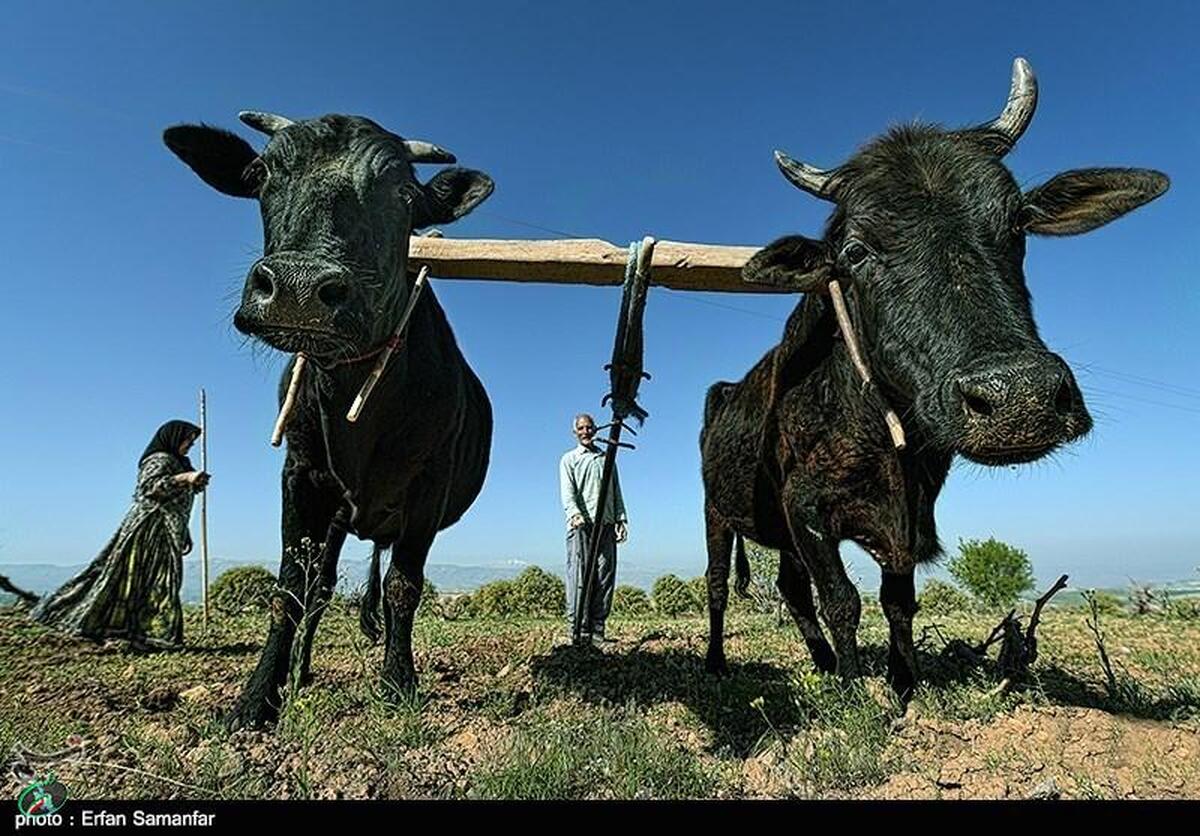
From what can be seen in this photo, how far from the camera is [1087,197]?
371 centimetres

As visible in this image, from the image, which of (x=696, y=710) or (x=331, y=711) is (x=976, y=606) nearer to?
(x=696, y=710)

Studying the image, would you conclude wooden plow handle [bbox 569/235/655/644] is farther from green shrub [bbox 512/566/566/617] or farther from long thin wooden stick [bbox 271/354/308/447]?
green shrub [bbox 512/566/566/617]

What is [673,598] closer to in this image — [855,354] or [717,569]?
[717,569]

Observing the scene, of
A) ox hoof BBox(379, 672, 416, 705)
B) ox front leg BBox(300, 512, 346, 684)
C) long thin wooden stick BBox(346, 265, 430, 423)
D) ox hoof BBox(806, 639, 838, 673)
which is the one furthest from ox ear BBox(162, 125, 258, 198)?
ox hoof BBox(806, 639, 838, 673)

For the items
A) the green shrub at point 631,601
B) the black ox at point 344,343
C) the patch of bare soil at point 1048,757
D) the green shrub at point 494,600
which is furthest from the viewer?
the green shrub at point 631,601

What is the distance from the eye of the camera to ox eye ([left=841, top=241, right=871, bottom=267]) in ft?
12.1

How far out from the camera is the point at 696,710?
414cm

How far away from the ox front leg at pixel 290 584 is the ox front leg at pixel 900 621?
2.92m

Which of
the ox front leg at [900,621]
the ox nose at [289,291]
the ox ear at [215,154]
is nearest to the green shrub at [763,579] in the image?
the ox front leg at [900,621]

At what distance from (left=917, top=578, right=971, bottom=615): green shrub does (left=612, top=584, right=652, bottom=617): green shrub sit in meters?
5.60

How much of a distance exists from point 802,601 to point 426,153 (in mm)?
4047

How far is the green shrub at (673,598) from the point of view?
14.4 m

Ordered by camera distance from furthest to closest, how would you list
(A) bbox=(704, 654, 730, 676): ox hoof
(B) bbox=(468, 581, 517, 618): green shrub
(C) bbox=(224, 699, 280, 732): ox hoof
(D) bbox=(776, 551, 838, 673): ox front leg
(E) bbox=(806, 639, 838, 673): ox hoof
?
(B) bbox=(468, 581, 517, 618): green shrub, (A) bbox=(704, 654, 730, 676): ox hoof, (D) bbox=(776, 551, 838, 673): ox front leg, (E) bbox=(806, 639, 838, 673): ox hoof, (C) bbox=(224, 699, 280, 732): ox hoof

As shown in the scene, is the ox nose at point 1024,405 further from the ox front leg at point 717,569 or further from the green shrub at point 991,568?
the green shrub at point 991,568
